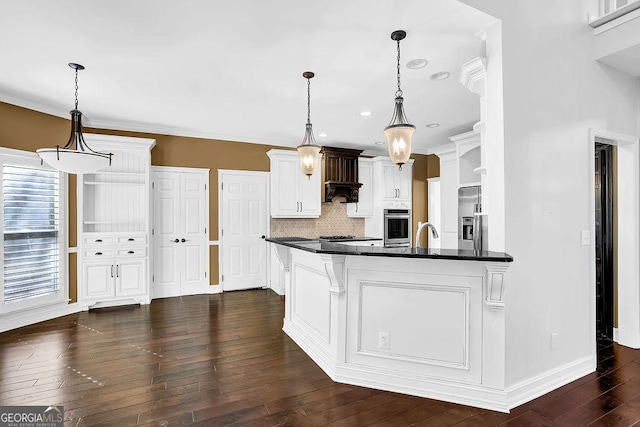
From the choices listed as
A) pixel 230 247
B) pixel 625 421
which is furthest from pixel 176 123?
pixel 625 421

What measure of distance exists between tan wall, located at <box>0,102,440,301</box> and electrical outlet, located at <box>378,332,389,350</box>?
12.6 feet

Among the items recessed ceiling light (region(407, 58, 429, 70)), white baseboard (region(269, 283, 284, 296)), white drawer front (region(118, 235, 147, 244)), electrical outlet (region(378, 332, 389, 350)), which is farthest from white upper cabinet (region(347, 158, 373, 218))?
electrical outlet (region(378, 332, 389, 350))

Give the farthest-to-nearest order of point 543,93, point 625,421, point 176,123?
point 176,123, point 543,93, point 625,421

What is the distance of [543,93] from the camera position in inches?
97.0

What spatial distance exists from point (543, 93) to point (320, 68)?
6.15ft

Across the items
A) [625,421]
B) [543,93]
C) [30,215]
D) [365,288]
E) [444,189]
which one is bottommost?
[625,421]

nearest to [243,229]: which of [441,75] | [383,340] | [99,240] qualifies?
[99,240]

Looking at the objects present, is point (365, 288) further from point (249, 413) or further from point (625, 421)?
point (625, 421)

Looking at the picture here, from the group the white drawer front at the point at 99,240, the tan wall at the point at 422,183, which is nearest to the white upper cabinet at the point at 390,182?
the tan wall at the point at 422,183

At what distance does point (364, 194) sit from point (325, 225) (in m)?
1.02

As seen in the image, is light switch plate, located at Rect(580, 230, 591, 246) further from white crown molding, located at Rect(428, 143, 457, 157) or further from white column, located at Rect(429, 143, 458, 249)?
white crown molding, located at Rect(428, 143, 457, 157)

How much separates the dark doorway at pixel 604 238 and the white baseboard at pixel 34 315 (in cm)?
641

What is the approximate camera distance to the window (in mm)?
3818

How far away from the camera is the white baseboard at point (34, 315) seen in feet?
12.4
